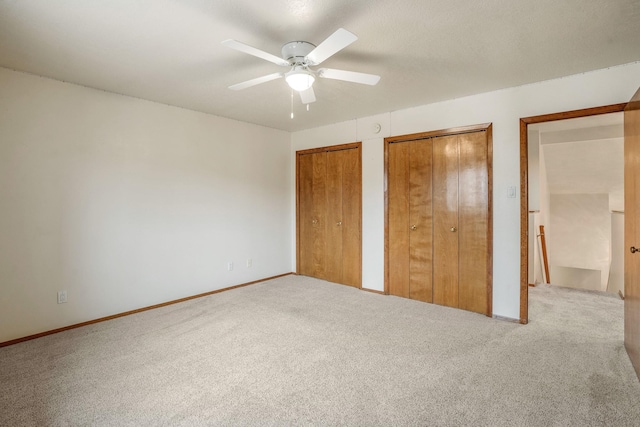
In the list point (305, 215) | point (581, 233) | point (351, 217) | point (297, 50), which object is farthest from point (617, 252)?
point (297, 50)

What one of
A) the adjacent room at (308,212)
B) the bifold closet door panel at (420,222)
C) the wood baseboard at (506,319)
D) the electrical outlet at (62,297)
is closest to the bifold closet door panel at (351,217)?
the adjacent room at (308,212)

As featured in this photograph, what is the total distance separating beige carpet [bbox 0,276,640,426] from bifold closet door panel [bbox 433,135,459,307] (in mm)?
315

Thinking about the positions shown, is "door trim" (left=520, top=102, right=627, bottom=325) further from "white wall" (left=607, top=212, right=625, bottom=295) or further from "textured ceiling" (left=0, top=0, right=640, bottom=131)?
"white wall" (left=607, top=212, right=625, bottom=295)

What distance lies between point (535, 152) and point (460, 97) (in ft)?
6.41

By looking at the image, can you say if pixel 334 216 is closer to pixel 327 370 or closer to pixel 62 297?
pixel 327 370

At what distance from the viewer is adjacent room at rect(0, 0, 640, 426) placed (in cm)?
184

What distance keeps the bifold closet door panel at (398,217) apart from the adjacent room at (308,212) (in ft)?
0.09

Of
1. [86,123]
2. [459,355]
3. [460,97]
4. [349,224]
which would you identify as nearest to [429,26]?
[460,97]

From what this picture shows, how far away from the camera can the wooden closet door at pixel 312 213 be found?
185 inches

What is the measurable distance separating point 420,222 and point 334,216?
1.33 metres

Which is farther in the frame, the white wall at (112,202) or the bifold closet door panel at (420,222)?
the bifold closet door panel at (420,222)

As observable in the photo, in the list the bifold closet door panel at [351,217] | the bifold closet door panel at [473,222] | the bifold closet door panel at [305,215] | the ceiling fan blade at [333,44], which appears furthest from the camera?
the bifold closet door panel at [305,215]

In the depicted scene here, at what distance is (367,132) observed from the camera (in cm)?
415

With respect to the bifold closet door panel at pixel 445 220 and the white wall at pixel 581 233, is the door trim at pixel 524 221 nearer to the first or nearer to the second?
the bifold closet door panel at pixel 445 220
